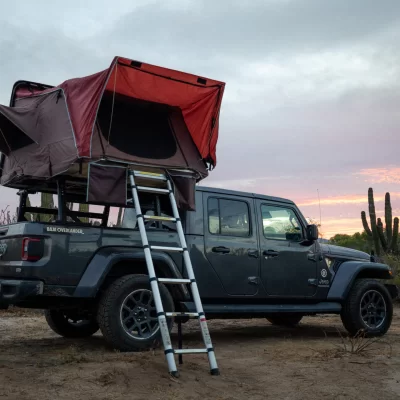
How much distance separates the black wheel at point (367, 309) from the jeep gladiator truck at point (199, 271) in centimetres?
2

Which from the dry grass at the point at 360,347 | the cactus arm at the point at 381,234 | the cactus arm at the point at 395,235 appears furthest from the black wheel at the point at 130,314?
the cactus arm at the point at 395,235

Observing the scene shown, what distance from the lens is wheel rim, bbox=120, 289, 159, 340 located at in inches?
258

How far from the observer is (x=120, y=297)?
6.51 metres

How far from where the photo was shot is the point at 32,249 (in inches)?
243

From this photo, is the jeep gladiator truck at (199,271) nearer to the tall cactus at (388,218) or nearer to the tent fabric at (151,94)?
the tent fabric at (151,94)

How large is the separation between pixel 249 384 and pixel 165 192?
2366mm

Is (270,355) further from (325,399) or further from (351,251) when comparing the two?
(351,251)

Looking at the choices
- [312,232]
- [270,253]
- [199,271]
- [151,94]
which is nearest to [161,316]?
[199,271]

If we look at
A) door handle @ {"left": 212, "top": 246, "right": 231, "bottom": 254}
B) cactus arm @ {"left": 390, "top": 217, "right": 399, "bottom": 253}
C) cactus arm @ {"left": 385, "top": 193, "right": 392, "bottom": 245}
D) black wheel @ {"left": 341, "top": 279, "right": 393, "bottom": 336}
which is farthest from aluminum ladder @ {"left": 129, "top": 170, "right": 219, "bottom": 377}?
cactus arm @ {"left": 390, "top": 217, "right": 399, "bottom": 253}

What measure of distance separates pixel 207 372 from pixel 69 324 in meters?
3.02

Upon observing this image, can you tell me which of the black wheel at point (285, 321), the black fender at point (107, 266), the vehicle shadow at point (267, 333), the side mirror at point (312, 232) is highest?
the side mirror at point (312, 232)

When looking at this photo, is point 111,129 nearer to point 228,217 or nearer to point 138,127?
point 138,127

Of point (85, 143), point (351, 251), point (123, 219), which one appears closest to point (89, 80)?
point (85, 143)

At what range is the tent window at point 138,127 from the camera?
6887mm
